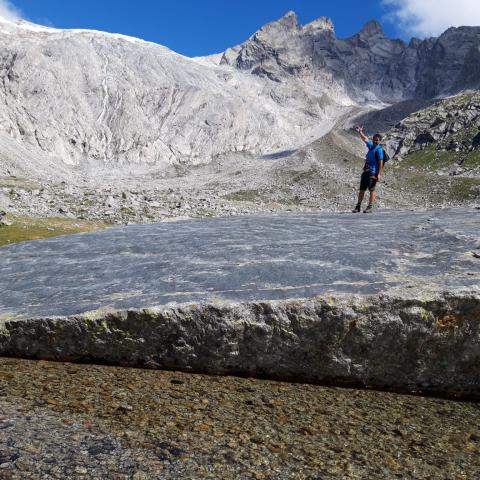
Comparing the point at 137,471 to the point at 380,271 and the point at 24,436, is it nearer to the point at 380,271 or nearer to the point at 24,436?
the point at 24,436

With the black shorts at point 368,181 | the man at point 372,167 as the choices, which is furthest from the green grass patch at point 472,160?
the man at point 372,167

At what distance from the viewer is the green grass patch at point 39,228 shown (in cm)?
4289

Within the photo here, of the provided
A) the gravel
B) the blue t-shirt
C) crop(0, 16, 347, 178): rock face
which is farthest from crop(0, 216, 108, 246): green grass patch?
crop(0, 16, 347, 178): rock face

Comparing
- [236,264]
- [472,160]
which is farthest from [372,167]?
[472,160]

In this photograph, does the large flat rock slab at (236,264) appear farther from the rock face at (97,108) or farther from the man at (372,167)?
the rock face at (97,108)

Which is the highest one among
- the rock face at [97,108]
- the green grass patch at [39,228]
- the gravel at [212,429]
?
the rock face at [97,108]

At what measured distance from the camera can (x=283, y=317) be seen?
28.8 feet

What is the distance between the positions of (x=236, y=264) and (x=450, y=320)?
4.60 meters

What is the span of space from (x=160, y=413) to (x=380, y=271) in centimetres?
515

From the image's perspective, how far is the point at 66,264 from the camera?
12250 millimetres

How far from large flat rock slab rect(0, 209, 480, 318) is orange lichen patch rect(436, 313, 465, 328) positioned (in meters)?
0.54

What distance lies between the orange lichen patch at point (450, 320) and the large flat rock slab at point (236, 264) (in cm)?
54

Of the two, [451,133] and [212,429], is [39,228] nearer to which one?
[212,429]

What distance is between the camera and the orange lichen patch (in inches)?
338
